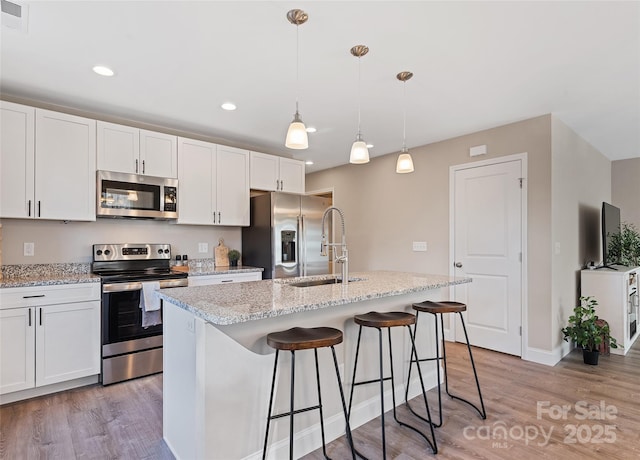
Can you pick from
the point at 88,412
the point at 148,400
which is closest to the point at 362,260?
the point at 148,400

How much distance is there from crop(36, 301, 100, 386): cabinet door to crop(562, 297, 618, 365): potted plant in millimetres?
4478

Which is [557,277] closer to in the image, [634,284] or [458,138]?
[634,284]

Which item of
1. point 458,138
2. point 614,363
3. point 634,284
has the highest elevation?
point 458,138

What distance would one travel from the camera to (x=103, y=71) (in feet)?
8.36

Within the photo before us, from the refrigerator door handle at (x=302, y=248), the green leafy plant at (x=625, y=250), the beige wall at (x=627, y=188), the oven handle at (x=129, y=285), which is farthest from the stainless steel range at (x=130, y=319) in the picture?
the beige wall at (x=627, y=188)

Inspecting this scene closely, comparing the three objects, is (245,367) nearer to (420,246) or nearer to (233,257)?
(233,257)

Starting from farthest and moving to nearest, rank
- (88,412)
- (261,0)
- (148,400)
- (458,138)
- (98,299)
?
(458,138), (98,299), (148,400), (88,412), (261,0)

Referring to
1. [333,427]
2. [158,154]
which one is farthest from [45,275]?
[333,427]

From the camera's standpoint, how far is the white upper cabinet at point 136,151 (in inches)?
127

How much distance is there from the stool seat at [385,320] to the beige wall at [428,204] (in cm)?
216

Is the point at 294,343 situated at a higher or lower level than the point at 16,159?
lower

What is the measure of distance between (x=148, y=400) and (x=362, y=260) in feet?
11.4

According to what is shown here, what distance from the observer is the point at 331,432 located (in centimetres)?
210

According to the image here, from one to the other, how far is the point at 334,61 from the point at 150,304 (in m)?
2.56
